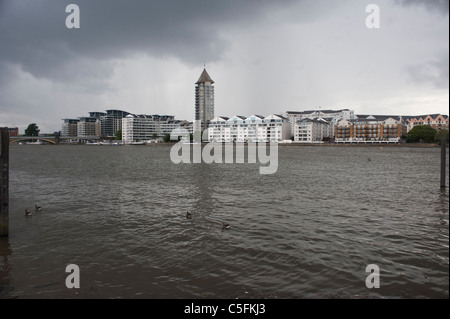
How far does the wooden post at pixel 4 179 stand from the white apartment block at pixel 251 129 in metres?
158

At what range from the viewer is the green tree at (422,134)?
402ft

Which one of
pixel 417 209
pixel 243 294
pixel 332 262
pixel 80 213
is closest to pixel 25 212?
pixel 80 213

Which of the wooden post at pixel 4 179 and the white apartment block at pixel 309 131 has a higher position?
the white apartment block at pixel 309 131

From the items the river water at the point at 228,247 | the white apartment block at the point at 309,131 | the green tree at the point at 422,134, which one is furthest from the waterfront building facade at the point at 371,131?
the river water at the point at 228,247

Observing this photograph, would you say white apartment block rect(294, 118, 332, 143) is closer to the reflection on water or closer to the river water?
the river water

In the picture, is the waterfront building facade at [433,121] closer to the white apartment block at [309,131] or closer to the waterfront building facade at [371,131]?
the waterfront building facade at [371,131]

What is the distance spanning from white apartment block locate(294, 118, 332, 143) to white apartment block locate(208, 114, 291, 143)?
27.2 feet

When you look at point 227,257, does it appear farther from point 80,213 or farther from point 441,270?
point 80,213

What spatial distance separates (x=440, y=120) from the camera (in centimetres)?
14325

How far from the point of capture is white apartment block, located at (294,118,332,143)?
159125 millimetres

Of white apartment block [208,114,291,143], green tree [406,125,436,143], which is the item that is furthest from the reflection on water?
white apartment block [208,114,291,143]

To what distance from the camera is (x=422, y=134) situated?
126 meters

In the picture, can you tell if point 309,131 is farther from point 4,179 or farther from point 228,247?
point 4,179
